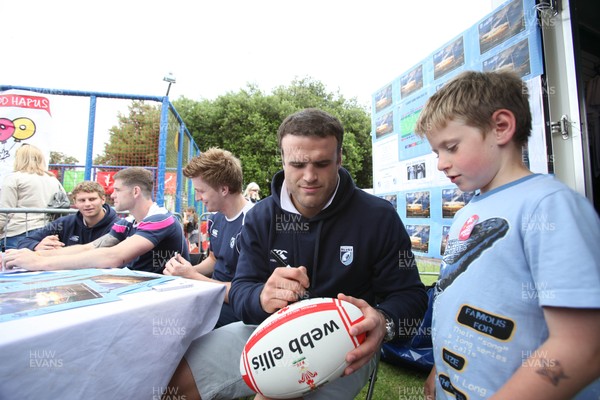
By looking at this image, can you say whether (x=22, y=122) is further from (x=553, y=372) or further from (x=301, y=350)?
(x=553, y=372)

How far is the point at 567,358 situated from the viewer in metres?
0.78

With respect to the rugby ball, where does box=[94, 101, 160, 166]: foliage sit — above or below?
above

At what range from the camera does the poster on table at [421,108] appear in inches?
90.7

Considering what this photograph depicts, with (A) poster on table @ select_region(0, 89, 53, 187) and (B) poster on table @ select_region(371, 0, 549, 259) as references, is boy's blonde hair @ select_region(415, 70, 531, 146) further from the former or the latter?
(A) poster on table @ select_region(0, 89, 53, 187)

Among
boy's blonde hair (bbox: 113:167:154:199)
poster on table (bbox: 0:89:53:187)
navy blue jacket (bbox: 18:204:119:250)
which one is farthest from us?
poster on table (bbox: 0:89:53:187)

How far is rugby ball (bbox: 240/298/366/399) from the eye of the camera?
108 cm

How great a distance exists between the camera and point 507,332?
0.93 m

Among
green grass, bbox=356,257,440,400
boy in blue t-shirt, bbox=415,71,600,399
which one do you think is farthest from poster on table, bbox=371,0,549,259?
green grass, bbox=356,257,440,400

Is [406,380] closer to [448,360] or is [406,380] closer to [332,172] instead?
[448,360]

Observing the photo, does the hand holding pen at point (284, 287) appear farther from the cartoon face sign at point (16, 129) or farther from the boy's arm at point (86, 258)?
the cartoon face sign at point (16, 129)

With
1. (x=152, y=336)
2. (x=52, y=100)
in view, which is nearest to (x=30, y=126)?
(x=52, y=100)

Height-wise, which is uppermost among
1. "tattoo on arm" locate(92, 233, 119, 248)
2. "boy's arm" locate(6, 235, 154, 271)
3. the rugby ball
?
"tattoo on arm" locate(92, 233, 119, 248)

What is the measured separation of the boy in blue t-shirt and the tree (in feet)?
48.7

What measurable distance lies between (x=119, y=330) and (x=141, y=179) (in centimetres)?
219
